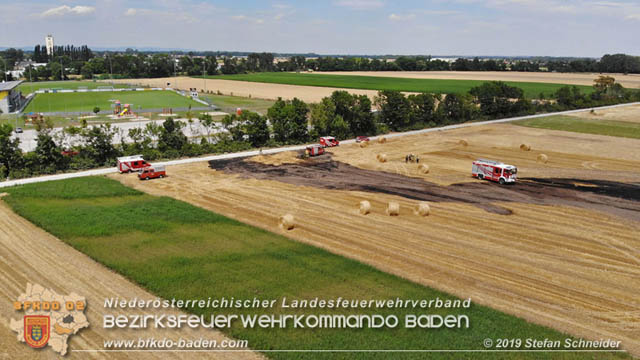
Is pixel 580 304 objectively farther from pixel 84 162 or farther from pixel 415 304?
pixel 84 162

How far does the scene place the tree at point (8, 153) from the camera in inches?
1735

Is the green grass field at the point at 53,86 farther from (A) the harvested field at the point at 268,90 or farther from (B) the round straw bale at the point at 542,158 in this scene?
(B) the round straw bale at the point at 542,158

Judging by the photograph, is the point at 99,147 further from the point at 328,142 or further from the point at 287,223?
the point at 287,223

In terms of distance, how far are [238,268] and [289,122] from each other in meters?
39.1

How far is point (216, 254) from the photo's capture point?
26219 millimetres

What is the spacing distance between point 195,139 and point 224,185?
68.4ft

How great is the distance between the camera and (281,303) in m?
20.7

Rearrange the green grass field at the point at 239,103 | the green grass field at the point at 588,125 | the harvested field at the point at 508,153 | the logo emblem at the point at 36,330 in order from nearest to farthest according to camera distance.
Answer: the logo emblem at the point at 36,330, the harvested field at the point at 508,153, the green grass field at the point at 588,125, the green grass field at the point at 239,103

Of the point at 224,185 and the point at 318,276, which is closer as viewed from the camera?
the point at 318,276

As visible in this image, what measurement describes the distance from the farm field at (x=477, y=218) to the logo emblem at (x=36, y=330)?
1472 centimetres

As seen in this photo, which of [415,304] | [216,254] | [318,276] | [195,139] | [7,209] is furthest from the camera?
[195,139]

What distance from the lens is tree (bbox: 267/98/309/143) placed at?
6106 centimetres

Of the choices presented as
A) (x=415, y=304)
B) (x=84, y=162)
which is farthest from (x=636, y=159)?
(x=84, y=162)

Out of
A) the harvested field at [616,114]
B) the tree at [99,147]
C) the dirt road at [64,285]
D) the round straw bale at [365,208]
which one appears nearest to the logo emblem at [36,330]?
the dirt road at [64,285]
